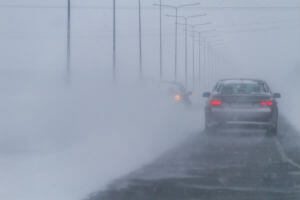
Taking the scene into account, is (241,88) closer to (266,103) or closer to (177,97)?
(266,103)

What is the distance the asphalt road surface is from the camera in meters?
9.70

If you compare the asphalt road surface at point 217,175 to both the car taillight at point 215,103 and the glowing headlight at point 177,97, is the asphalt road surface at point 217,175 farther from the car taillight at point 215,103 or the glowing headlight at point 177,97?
the glowing headlight at point 177,97

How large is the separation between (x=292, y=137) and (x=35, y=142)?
8.36m

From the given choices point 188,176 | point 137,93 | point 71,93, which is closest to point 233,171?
point 188,176

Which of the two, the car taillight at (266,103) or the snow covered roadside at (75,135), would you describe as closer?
the snow covered roadside at (75,135)

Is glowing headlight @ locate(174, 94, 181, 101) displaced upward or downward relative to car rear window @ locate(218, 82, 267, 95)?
downward

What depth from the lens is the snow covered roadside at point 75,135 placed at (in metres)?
10.6

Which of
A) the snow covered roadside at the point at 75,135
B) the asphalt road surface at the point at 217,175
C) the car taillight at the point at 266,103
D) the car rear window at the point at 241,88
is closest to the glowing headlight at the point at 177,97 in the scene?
the snow covered roadside at the point at 75,135

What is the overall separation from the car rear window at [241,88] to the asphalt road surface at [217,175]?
3.05 m

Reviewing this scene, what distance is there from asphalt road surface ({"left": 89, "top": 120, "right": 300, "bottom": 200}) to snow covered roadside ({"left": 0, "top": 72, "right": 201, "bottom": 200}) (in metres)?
0.50

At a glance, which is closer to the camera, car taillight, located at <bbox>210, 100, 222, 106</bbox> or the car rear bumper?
the car rear bumper

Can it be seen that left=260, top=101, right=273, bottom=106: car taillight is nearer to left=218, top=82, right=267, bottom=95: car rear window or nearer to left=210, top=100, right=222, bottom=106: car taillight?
left=218, top=82, right=267, bottom=95: car rear window

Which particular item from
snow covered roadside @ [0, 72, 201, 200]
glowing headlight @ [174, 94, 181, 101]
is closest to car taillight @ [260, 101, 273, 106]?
snow covered roadside @ [0, 72, 201, 200]

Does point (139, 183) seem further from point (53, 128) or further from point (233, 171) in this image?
point (53, 128)
